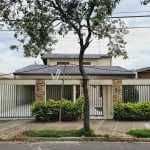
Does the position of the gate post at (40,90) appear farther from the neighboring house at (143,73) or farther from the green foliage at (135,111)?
the neighboring house at (143,73)

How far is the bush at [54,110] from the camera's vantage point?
22.9 meters

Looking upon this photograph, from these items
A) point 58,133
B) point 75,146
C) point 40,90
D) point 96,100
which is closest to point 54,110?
point 40,90

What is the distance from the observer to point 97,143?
15.4 metres

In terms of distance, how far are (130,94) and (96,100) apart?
84.7 inches

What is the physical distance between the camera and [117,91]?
2409 centimetres

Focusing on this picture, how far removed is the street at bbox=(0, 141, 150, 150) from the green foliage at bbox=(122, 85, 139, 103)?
902 cm

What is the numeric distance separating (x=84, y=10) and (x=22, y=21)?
2.63m

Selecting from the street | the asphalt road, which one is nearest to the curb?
the street

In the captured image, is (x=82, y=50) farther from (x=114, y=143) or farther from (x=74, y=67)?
(x=74, y=67)

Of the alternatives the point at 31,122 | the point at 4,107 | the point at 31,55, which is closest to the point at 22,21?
the point at 31,55

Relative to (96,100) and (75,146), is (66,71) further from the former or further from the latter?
(75,146)

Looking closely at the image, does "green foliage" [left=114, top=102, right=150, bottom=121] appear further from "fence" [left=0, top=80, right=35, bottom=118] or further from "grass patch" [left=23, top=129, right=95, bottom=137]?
"grass patch" [left=23, top=129, right=95, bottom=137]

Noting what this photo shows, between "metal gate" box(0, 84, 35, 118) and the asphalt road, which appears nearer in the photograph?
the asphalt road

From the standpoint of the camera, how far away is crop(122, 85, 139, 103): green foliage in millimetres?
24219
